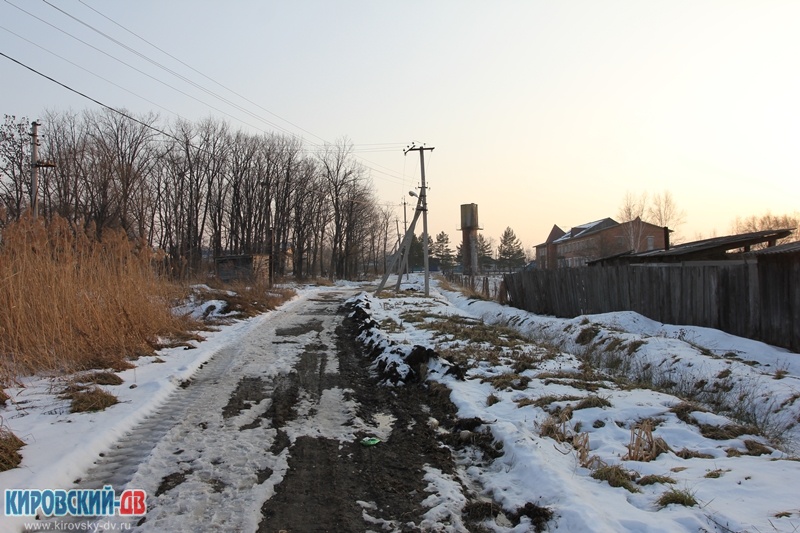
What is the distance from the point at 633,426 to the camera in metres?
5.12

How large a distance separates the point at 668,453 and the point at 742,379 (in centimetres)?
411

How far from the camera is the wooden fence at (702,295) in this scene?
400 inches

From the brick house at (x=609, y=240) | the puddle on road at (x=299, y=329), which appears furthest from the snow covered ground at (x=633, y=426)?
the brick house at (x=609, y=240)

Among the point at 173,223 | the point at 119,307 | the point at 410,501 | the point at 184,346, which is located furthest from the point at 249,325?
the point at 173,223

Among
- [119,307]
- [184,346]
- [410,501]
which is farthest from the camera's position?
[184,346]

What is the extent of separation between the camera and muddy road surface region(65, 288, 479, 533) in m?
3.55

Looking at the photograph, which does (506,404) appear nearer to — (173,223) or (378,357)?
(378,357)

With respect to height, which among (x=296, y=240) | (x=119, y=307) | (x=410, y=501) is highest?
(x=296, y=240)

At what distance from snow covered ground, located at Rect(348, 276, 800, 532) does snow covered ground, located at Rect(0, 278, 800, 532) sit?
0.06ft

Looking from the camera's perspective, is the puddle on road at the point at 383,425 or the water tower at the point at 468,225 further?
the water tower at the point at 468,225

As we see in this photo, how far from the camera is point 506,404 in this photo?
20.6 feet

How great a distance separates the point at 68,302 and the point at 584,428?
811 centimetres

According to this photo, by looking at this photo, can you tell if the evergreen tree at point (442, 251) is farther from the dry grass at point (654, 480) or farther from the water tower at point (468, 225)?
the dry grass at point (654, 480)

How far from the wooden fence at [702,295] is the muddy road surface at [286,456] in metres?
→ 8.05
